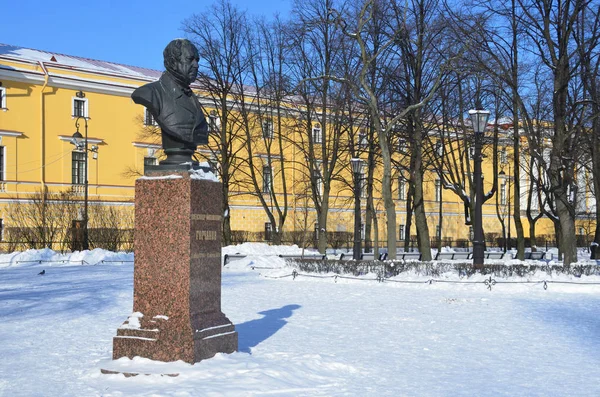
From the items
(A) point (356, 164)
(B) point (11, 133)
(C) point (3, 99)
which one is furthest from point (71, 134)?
(A) point (356, 164)

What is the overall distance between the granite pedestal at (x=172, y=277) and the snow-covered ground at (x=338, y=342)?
0.25 m

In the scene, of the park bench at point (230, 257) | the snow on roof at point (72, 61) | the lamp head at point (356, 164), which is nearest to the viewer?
the park bench at point (230, 257)

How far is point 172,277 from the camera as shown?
7957 millimetres

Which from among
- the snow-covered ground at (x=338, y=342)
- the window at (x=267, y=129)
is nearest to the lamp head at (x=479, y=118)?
the snow-covered ground at (x=338, y=342)

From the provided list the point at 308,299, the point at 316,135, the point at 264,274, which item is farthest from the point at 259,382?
the point at 316,135

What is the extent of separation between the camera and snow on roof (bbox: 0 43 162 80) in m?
38.4

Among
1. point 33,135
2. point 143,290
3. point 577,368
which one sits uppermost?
point 33,135

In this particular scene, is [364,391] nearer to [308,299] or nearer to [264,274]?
[308,299]

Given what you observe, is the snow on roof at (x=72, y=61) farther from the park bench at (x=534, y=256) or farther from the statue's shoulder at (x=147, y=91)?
the statue's shoulder at (x=147, y=91)

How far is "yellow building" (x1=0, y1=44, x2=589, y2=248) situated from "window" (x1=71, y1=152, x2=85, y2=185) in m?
0.02

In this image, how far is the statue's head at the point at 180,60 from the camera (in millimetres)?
8531

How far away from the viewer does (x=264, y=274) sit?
21.2 metres

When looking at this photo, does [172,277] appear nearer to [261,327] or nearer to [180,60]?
[180,60]

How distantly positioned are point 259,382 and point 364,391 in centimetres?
101
